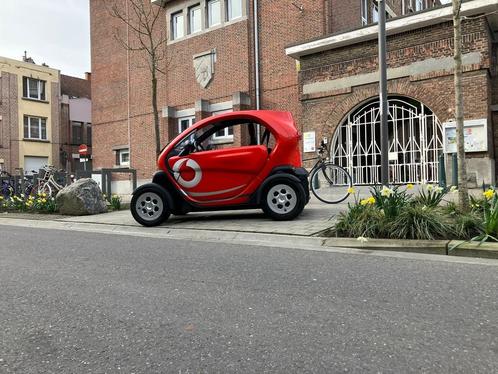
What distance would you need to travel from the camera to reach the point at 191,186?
332 inches

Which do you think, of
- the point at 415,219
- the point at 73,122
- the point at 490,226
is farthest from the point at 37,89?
the point at 490,226

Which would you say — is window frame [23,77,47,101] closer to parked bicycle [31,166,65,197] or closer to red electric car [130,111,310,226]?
parked bicycle [31,166,65,197]

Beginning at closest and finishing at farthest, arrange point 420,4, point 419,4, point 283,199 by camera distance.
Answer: point 283,199, point 419,4, point 420,4

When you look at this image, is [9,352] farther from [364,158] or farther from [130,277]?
[364,158]

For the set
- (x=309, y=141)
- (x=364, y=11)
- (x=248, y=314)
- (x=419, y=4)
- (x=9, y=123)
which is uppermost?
(x=419, y=4)

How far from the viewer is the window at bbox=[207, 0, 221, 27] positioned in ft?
64.2

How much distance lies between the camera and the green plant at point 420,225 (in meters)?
6.00

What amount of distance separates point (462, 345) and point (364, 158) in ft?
39.2

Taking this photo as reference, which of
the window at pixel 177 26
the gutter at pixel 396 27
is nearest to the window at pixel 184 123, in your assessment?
the window at pixel 177 26

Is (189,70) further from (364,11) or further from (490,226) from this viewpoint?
(490,226)

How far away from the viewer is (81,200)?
11.3 m

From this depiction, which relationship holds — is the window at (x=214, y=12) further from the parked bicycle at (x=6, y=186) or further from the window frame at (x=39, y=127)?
the window frame at (x=39, y=127)

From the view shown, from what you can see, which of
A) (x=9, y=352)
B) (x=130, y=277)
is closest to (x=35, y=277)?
(x=130, y=277)

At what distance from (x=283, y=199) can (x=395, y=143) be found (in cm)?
711
